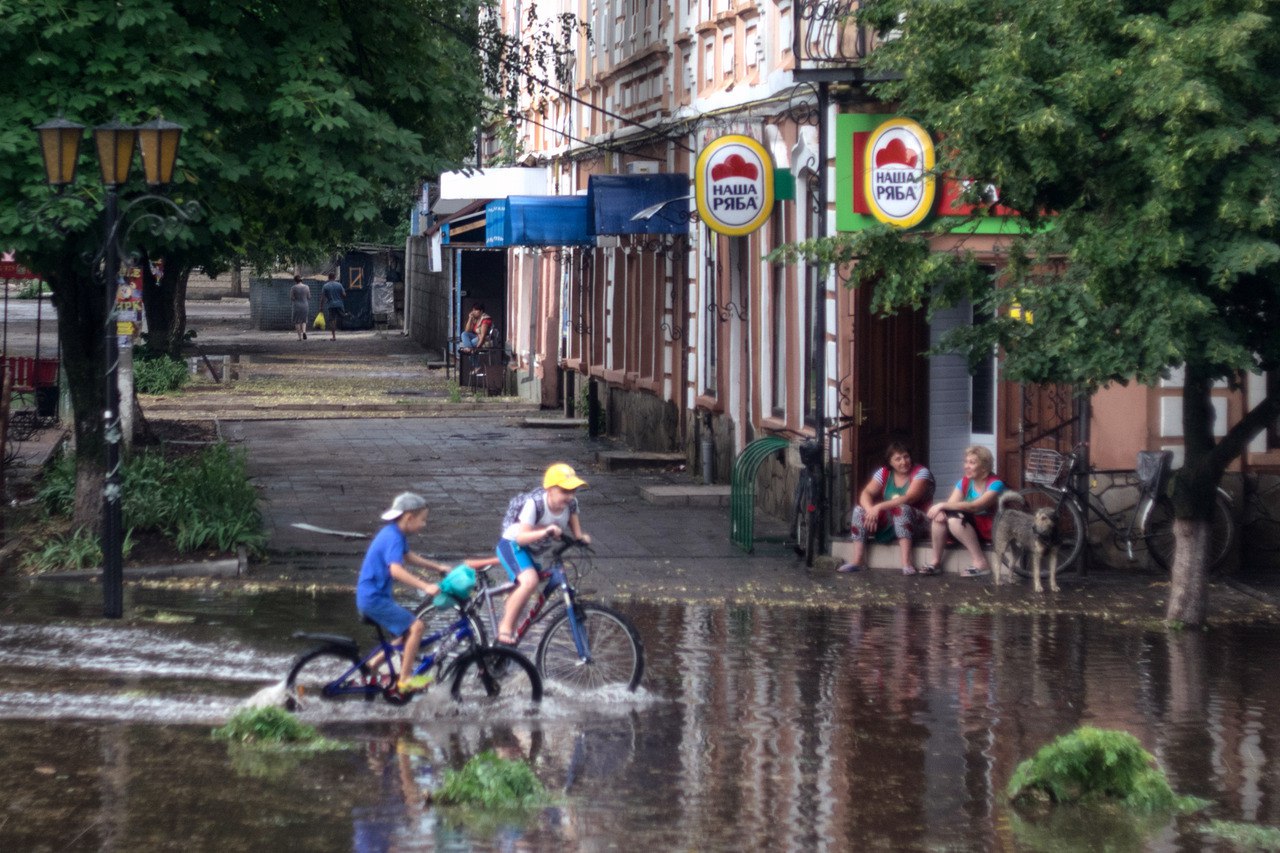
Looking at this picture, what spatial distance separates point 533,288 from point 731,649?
23.7 m

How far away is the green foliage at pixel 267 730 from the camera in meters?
9.02

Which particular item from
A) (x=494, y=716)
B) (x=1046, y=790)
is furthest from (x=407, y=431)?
(x=1046, y=790)

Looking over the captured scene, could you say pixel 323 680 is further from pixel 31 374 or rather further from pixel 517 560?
pixel 31 374

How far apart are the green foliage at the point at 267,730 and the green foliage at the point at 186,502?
21.0 feet

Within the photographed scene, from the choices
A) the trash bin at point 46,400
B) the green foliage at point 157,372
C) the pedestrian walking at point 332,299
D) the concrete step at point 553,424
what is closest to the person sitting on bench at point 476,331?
the green foliage at point 157,372

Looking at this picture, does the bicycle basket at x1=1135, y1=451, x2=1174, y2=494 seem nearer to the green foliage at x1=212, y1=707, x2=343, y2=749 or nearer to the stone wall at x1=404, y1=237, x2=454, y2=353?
the green foliage at x1=212, y1=707, x2=343, y2=749

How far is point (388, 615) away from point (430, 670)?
0.38 m

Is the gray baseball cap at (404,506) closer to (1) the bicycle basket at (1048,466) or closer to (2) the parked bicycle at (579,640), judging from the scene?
(2) the parked bicycle at (579,640)

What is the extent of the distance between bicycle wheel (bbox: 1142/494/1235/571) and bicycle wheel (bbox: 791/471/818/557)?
8.93ft

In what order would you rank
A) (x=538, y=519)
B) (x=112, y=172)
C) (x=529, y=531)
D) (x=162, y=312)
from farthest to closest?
(x=162, y=312), (x=112, y=172), (x=538, y=519), (x=529, y=531)

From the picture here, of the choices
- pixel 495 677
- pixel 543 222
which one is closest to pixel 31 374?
pixel 543 222

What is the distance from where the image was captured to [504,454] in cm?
2452

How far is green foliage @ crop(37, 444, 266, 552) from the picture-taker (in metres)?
15.5

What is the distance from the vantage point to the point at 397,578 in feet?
32.0
